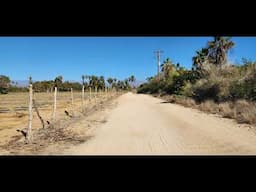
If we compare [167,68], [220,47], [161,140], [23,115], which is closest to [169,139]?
[161,140]

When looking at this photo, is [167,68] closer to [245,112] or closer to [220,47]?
[220,47]

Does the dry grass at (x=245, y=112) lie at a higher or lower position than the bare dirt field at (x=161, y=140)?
higher

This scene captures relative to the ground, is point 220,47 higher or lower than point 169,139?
higher

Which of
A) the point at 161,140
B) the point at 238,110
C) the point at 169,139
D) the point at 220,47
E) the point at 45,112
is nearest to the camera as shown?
the point at 161,140

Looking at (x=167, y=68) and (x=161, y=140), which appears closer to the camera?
(x=161, y=140)

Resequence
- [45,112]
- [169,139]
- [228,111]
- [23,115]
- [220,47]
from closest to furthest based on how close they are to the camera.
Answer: [169,139]
[228,111]
[23,115]
[45,112]
[220,47]

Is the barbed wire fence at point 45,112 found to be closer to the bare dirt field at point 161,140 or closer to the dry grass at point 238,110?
the bare dirt field at point 161,140

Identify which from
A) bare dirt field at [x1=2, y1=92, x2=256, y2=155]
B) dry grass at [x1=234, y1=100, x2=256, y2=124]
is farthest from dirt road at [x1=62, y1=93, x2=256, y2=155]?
dry grass at [x1=234, y1=100, x2=256, y2=124]

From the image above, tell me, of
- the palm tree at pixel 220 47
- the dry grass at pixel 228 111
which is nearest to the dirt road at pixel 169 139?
the dry grass at pixel 228 111
